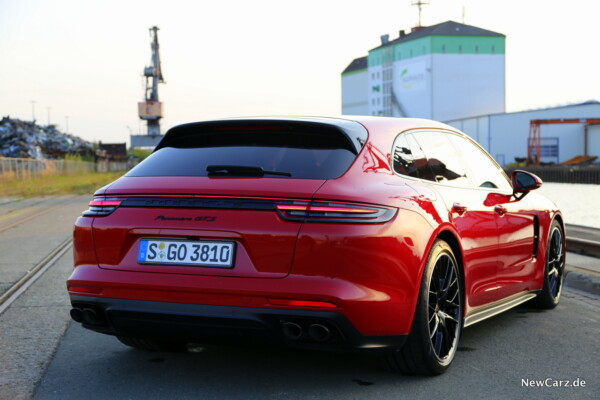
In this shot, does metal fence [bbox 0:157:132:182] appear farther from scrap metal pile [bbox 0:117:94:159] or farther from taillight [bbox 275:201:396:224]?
taillight [bbox 275:201:396:224]

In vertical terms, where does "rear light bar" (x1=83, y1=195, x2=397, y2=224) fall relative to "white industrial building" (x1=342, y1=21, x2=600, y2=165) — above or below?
below

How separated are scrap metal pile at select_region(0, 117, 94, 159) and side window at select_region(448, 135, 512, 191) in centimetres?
7754

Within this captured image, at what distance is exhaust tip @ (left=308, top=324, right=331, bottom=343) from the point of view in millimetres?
3838

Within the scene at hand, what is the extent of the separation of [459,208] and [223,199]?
151 cm

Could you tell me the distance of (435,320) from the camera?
4.48 meters

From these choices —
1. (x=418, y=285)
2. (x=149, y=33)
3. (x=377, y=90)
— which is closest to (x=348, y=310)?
(x=418, y=285)

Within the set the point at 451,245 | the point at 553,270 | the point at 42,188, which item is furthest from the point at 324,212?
the point at 42,188

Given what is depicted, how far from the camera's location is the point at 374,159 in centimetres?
429

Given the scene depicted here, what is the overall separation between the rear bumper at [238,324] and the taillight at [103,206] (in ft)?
1.51

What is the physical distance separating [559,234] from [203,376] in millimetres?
3674

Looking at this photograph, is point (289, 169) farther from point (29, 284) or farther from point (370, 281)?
point (29, 284)

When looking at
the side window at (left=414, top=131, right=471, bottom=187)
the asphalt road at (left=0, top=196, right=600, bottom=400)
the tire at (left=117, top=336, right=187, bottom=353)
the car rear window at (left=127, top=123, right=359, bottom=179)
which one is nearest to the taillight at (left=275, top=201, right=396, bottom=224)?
the car rear window at (left=127, top=123, right=359, bottom=179)

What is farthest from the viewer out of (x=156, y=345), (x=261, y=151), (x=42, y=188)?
(x=42, y=188)

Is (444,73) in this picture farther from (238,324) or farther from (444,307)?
(238,324)
